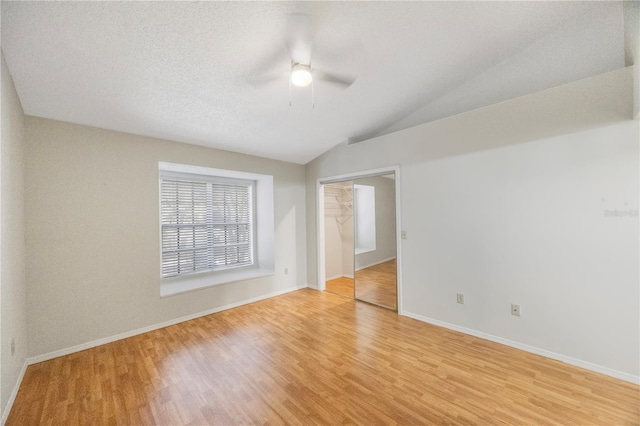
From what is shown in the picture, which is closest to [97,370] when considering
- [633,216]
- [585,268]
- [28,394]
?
[28,394]

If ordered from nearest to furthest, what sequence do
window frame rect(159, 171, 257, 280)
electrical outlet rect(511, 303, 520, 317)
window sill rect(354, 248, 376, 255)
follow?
electrical outlet rect(511, 303, 520, 317) < window frame rect(159, 171, 257, 280) < window sill rect(354, 248, 376, 255)

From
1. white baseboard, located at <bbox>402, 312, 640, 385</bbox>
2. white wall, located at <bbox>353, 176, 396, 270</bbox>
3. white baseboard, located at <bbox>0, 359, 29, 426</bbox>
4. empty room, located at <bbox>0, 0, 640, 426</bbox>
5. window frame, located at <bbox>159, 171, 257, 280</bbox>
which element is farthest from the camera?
window frame, located at <bbox>159, 171, 257, 280</bbox>

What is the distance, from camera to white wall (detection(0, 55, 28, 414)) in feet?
5.64

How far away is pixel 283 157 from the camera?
444 cm

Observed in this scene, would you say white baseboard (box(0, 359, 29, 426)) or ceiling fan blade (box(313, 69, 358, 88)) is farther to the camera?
ceiling fan blade (box(313, 69, 358, 88))

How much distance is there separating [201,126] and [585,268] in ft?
13.9

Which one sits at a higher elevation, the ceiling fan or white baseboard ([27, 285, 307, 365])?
the ceiling fan

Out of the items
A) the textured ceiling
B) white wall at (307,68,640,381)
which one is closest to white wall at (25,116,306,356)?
the textured ceiling

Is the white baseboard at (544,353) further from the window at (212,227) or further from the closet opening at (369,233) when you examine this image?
the window at (212,227)

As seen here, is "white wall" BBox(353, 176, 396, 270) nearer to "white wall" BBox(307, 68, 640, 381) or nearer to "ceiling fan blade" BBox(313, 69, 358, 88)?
"white wall" BBox(307, 68, 640, 381)

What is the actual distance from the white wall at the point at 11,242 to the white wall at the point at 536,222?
12.5 feet

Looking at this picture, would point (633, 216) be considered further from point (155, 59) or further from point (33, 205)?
point (33, 205)

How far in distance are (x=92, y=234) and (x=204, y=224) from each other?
1.59 metres

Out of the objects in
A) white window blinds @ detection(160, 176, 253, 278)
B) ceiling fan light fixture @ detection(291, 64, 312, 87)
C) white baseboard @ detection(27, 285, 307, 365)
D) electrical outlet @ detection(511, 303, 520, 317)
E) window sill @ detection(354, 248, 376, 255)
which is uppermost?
ceiling fan light fixture @ detection(291, 64, 312, 87)
